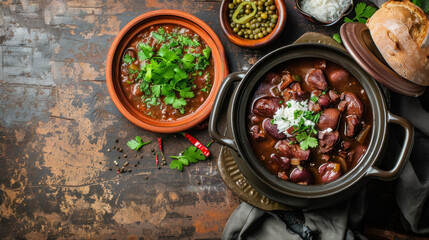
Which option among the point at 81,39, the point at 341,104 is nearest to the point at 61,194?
the point at 81,39

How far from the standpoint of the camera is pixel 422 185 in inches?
94.5

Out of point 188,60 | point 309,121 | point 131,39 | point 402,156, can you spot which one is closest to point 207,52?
point 188,60

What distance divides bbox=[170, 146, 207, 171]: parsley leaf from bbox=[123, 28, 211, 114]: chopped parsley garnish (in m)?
0.34

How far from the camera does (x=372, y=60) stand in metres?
2.15

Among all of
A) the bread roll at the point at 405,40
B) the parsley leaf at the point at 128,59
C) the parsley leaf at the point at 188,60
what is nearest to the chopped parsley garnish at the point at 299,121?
the bread roll at the point at 405,40

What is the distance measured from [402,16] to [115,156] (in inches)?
97.0

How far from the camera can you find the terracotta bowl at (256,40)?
2621 mm

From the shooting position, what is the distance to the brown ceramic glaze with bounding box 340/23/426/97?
2.14 metres

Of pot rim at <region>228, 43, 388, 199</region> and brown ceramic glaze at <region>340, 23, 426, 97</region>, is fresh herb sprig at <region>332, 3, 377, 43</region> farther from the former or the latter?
pot rim at <region>228, 43, 388, 199</region>

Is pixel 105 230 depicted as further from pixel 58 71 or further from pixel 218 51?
pixel 218 51

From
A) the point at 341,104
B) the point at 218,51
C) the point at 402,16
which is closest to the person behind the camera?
the point at 402,16

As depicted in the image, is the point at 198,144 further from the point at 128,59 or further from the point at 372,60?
the point at 372,60

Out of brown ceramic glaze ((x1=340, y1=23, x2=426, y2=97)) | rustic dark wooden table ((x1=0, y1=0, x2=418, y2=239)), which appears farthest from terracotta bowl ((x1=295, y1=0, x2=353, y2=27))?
brown ceramic glaze ((x1=340, y1=23, x2=426, y2=97))

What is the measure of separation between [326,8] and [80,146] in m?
2.45
